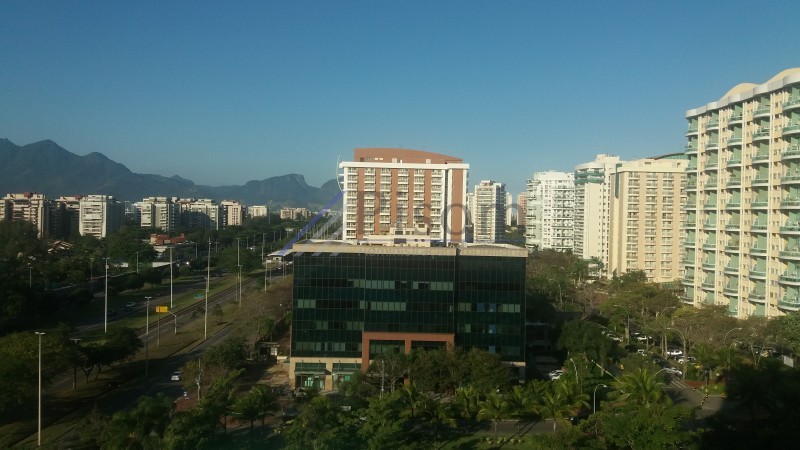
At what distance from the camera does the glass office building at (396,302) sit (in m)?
14.9

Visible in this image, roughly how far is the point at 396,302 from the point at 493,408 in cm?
427

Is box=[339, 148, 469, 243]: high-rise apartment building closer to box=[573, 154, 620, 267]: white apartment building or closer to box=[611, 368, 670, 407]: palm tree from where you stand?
box=[573, 154, 620, 267]: white apartment building

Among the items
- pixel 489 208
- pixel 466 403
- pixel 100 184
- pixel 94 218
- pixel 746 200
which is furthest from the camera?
pixel 100 184

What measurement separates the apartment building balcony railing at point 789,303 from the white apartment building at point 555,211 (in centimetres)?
2484

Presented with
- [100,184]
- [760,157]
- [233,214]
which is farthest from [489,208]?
[100,184]

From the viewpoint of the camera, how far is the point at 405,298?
14938 mm

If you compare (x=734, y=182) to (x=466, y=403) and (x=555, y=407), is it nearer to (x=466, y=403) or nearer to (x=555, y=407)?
(x=555, y=407)

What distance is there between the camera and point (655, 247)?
31531 millimetres

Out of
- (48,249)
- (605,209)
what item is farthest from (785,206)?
(48,249)

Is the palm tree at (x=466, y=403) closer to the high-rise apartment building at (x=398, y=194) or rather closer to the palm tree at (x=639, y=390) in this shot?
the palm tree at (x=639, y=390)

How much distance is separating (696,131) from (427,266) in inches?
557

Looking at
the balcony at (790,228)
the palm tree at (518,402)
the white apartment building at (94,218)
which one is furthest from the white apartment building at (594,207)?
the white apartment building at (94,218)

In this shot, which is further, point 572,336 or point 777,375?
point 572,336

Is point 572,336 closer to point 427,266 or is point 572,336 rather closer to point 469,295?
point 469,295
